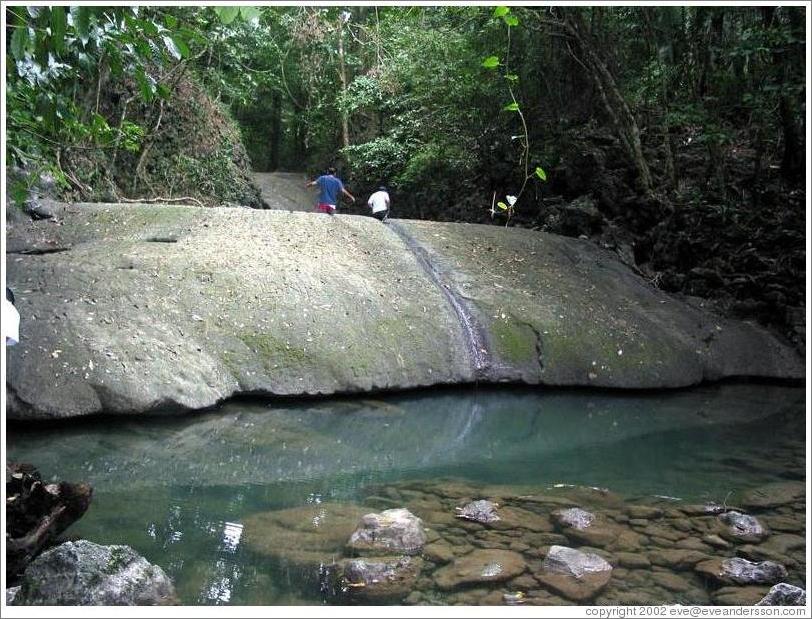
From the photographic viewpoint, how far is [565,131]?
12961 millimetres

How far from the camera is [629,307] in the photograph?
31.9 feet

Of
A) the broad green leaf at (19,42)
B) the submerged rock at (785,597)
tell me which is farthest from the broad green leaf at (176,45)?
the submerged rock at (785,597)

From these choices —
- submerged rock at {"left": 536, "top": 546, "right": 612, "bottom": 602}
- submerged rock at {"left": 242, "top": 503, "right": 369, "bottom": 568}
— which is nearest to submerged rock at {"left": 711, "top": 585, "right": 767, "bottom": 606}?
submerged rock at {"left": 536, "top": 546, "right": 612, "bottom": 602}

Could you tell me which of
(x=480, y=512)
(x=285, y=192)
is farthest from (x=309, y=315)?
(x=285, y=192)

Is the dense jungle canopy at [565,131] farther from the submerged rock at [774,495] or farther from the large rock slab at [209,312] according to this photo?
the submerged rock at [774,495]

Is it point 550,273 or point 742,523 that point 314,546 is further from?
point 550,273

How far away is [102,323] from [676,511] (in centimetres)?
530

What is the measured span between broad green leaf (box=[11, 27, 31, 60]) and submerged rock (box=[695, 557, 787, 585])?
410 centimetres

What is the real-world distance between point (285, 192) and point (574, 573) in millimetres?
18356

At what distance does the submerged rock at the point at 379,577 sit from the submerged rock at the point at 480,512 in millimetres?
804

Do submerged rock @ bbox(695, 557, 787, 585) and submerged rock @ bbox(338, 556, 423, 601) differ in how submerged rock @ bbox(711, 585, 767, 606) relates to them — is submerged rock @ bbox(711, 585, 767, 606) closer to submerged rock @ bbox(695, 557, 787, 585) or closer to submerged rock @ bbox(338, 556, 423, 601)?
submerged rock @ bbox(695, 557, 787, 585)

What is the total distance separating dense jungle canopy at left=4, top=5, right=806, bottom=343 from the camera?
33.4ft

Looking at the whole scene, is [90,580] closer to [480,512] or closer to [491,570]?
[491,570]

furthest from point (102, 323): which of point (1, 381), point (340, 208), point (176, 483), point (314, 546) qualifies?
point (340, 208)
